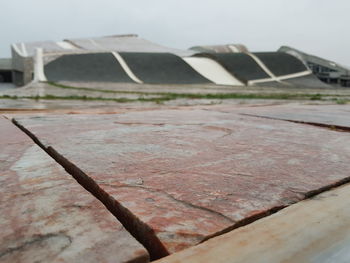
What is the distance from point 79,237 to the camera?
65 centimetres

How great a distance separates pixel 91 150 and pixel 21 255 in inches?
29.0

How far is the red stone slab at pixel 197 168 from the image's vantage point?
2.53ft

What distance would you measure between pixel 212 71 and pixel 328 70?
33.9ft

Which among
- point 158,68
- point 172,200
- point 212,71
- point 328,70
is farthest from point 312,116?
point 328,70

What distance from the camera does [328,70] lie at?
25.7 m

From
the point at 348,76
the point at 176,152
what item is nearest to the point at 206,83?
the point at 348,76

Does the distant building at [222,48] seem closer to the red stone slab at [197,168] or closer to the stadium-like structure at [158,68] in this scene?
the stadium-like structure at [158,68]

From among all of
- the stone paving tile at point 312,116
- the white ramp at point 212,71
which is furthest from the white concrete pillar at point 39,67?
the stone paving tile at point 312,116

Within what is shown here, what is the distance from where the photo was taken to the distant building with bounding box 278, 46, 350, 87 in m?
24.9

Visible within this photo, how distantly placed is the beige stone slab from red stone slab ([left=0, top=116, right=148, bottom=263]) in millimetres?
101

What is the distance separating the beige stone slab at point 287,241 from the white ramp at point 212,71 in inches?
701

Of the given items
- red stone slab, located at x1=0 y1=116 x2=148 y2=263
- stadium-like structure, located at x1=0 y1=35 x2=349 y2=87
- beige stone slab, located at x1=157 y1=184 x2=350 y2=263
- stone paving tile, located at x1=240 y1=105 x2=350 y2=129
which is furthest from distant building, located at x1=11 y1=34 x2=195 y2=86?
beige stone slab, located at x1=157 y1=184 x2=350 y2=263

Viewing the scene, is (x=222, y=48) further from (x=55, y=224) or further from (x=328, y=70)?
(x=55, y=224)

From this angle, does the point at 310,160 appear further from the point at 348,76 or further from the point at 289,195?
the point at 348,76
